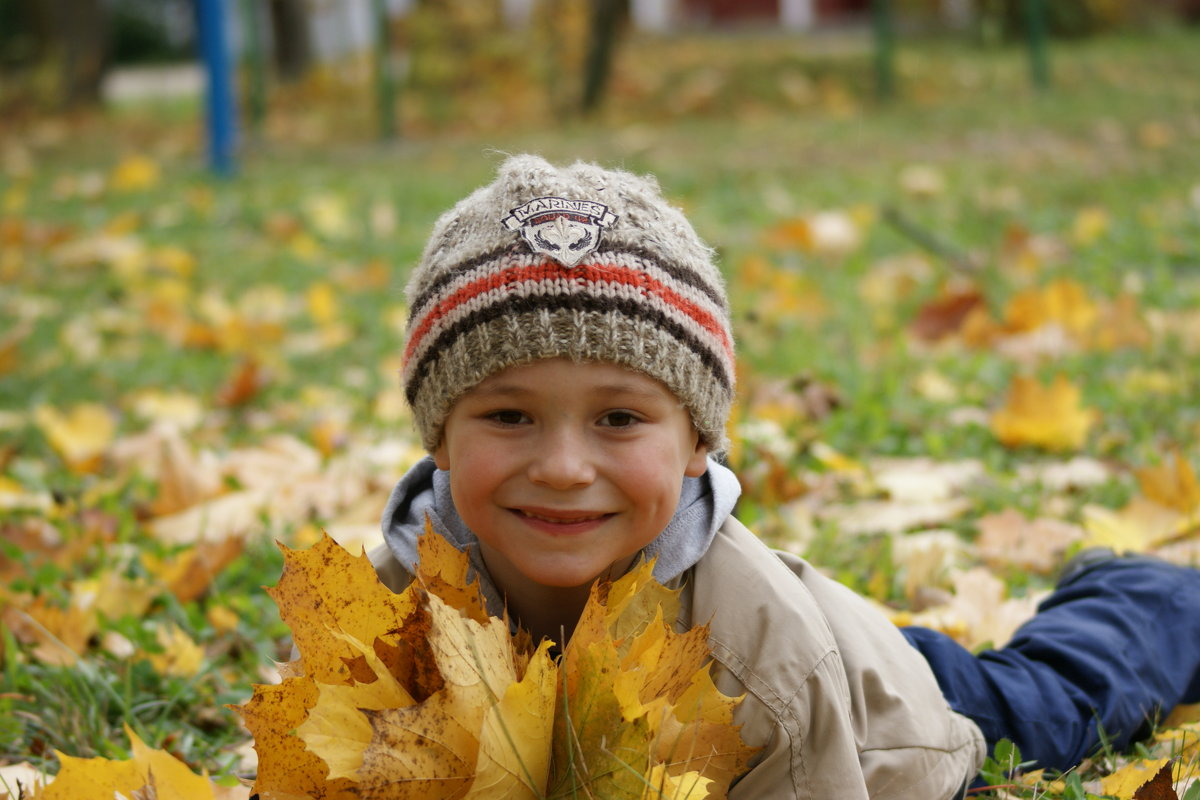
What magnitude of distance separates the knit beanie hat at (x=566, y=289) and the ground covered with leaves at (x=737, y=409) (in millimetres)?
528

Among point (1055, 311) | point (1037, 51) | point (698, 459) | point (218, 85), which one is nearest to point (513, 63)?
point (1037, 51)

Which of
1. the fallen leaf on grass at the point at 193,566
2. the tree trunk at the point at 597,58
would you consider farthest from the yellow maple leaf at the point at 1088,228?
the tree trunk at the point at 597,58

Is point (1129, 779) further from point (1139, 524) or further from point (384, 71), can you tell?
point (384, 71)

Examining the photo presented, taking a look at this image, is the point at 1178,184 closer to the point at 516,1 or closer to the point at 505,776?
the point at 505,776

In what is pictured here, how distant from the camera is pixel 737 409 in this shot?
3033 millimetres

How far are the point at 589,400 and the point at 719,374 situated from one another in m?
0.22

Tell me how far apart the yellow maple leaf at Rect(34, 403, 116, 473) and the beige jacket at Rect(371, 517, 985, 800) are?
5.41 feet

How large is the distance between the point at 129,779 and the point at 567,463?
2.04ft

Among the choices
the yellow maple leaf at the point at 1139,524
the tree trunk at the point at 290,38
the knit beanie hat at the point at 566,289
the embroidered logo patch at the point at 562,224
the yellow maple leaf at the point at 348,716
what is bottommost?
the tree trunk at the point at 290,38

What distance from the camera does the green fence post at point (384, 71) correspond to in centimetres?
924

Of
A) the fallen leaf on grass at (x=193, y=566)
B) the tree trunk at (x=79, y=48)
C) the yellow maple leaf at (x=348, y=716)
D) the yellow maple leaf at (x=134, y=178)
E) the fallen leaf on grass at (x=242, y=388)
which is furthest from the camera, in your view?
the tree trunk at (x=79, y=48)

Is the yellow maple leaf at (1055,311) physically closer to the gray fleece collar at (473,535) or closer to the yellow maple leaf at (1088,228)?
the yellow maple leaf at (1088,228)

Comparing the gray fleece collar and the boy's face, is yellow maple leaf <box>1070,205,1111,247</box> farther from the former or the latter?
the boy's face

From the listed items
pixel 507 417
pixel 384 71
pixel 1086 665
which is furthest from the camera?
pixel 384 71
